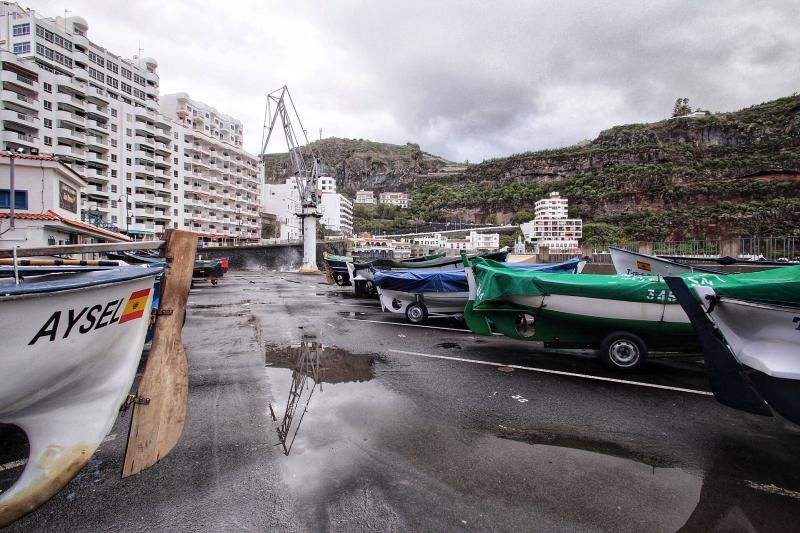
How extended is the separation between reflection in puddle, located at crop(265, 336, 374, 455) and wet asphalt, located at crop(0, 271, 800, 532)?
1.7 inches

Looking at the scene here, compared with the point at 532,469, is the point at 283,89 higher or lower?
higher

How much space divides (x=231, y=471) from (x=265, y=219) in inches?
3602

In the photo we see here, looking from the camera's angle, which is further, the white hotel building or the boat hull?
the white hotel building

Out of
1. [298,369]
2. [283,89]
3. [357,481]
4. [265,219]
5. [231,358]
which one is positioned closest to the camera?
[357,481]

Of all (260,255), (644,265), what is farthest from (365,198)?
(644,265)

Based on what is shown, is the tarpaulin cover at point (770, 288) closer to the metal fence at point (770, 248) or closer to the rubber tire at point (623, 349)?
the rubber tire at point (623, 349)

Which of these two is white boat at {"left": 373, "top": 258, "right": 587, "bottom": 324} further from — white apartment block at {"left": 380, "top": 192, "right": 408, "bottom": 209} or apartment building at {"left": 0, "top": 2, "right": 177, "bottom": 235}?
white apartment block at {"left": 380, "top": 192, "right": 408, "bottom": 209}

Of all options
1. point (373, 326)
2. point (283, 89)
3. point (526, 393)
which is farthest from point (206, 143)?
point (526, 393)

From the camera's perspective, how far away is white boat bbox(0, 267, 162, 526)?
8.87ft

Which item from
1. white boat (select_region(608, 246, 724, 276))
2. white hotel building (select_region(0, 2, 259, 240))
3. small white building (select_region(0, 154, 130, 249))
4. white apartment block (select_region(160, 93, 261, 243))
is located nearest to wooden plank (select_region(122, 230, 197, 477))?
white boat (select_region(608, 246, 724, 276))

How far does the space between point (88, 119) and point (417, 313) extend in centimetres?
5739

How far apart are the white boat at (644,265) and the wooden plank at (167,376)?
921 centimetres

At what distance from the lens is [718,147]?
10375 centimetres

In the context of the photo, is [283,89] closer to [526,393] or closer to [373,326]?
[373,326]
